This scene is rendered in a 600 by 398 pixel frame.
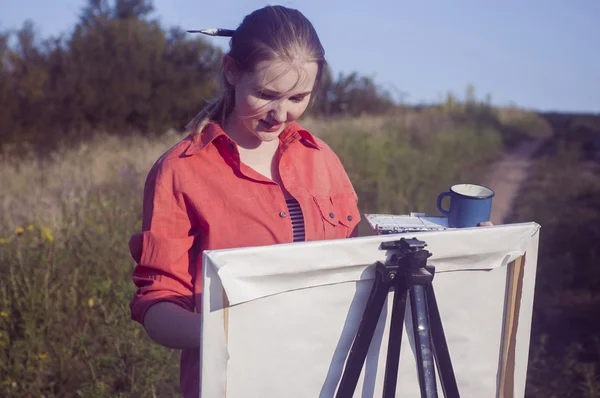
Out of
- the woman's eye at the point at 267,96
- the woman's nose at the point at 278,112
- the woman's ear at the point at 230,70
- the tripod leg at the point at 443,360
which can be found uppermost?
the woman's ear at the point at 230,70

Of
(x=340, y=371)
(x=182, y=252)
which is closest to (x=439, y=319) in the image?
(x=340, y=371)

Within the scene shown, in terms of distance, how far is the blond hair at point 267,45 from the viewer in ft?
4.75

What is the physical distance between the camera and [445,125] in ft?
50.4

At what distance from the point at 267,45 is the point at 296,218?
0.45 metres

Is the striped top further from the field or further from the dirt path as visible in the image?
the dirt path

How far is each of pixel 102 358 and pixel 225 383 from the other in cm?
200

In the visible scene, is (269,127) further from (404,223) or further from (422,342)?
(422,342)

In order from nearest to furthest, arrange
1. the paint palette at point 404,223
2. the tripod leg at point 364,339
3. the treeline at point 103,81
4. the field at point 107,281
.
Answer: the tripod leg at point 364,339
the paint palette at point 404,223
the field at point 107,281
the treeline at point 103,81

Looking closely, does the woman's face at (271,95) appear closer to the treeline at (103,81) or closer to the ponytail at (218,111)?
the ponytail at (218,111)

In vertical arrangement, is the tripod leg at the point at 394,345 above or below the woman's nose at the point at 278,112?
below

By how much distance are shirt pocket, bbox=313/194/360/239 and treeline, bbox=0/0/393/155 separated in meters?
12.7

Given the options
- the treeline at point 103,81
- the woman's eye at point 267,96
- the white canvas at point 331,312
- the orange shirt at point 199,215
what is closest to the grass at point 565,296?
the white canvas at point 331,312

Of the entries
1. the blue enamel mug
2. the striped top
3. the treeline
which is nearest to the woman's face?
the striped top

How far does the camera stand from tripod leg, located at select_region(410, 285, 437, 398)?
1.12m
